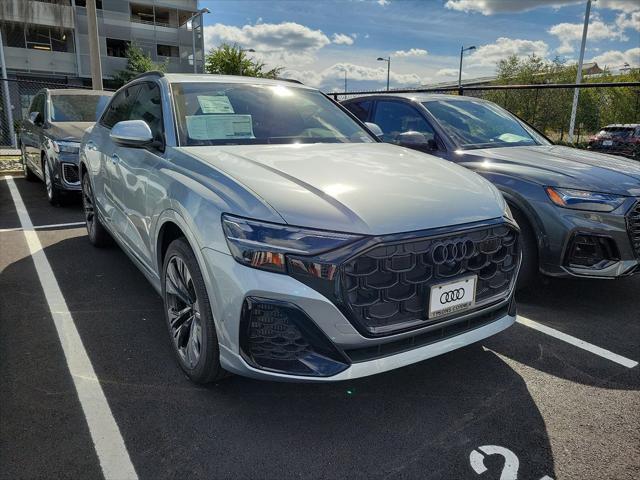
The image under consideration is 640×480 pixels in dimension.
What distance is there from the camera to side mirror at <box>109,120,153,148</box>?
2.95m

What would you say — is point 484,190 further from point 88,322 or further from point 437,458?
point 88,322

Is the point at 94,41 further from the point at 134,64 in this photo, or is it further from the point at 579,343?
the point at 134,64

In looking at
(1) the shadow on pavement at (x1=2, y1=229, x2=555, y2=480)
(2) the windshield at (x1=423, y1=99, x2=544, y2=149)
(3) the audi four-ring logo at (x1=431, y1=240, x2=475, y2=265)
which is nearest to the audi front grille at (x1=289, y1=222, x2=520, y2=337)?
(3) the audi four-ring logo at (x1=431, y1=240, x2=475, y2=265)

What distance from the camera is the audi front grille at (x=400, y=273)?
2.03 metres

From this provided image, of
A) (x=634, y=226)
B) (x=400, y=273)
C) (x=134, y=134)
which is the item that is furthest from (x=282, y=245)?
(x=634, y=226)

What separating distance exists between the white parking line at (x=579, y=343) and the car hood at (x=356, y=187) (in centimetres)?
126

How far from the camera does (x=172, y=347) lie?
113 inches

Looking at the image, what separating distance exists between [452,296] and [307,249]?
2.49 feet

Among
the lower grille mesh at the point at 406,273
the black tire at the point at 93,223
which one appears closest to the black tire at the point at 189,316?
the lower grille mesh at the point at 406,273

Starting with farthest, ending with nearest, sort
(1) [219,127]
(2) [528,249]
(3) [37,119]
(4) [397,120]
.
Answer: (3) [37,119], (4) [397,120], (2) [528,249], (1) [219,127]

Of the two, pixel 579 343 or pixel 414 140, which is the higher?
pixel 414 140

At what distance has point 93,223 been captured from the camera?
505 cm

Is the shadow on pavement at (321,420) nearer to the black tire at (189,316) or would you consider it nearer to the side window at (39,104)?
the black tire at (189,316)

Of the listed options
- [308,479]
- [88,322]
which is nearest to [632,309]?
[308,479]
